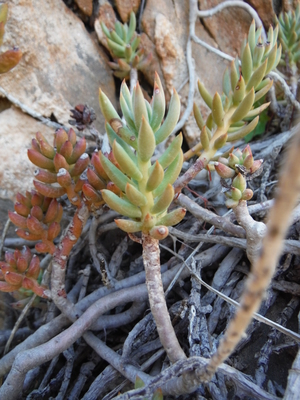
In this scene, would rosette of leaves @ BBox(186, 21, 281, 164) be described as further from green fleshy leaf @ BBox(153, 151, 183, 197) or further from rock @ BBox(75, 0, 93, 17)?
rock @ BBox(75, 0, 93, 17)

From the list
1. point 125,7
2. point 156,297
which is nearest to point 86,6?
point 125,7

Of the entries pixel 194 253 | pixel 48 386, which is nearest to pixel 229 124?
pixel 194 253

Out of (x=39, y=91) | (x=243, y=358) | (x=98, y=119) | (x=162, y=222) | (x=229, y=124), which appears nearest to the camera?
(x=162, y=222)

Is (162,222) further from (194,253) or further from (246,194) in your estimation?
(194,253)

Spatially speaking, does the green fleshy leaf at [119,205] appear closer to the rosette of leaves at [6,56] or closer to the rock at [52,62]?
the rosette of leaves at [6,56]

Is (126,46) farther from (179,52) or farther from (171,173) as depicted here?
(171,173)

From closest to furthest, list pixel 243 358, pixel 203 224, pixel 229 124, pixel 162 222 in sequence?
pixel 162 222 → pixel 243 358 → pixel 229 124 → pixel 203 224

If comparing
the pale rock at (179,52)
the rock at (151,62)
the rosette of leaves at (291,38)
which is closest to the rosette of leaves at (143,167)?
the pale rock at (179,52)
